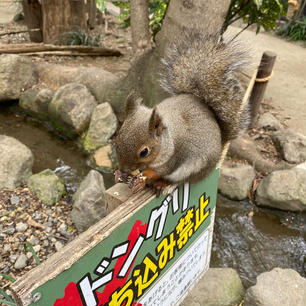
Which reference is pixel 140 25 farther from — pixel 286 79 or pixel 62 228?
pixel 286 79

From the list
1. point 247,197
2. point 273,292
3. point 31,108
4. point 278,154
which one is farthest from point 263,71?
point 31,108

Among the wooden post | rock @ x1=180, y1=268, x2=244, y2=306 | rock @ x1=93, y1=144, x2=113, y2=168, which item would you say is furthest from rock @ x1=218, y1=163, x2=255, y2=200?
rock @ x1=93, y1=144, x2=113, y2=168

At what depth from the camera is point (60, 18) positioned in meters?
5.72

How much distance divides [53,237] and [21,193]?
24.4 inches

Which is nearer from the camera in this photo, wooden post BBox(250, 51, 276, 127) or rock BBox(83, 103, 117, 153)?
wooden post BBox(250, 51, 276, 127)

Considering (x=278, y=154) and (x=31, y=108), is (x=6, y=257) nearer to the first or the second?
(x=31, y=108)

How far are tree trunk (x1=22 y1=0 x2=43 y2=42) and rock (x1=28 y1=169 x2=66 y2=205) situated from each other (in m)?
4.10

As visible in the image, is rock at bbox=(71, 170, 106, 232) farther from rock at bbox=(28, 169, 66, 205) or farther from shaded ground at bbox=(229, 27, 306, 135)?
shaded ground at bbox=(229, 27, 306, 135)

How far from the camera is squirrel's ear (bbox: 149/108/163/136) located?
1364 millimetres

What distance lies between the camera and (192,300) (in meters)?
2.12

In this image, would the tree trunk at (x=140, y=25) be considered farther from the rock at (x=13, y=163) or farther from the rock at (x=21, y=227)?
the rock at (x=21, y=227)

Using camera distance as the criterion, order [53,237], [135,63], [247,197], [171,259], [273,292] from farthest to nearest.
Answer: [135,63] < [247,197] < [53,237] < [273,292] < [171,259]

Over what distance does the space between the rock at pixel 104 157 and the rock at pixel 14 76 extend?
1705mm

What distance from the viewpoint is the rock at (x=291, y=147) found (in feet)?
11.6
